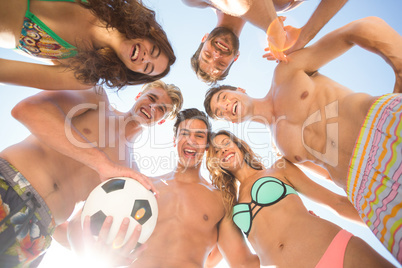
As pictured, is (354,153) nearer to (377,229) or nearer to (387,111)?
(387,111)

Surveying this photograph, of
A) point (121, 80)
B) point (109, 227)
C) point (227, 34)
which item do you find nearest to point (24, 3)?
point (121, 80)

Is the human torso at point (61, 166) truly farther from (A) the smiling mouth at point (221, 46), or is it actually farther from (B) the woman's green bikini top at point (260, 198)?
(A) the smiling mouth at point (221, 46)

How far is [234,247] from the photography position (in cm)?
329

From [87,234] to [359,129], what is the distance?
109 inches

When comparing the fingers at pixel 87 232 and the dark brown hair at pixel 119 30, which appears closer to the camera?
the fingers at pixel 87 232

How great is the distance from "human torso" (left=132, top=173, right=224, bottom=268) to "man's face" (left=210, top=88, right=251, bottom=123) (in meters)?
1.37

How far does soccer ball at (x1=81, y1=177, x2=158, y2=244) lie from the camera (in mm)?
1963

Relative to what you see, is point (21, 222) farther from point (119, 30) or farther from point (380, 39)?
point (380, 39)

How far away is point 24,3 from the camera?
79.4 inches

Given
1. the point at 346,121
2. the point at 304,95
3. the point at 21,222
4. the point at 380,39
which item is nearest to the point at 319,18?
the point at 380,39

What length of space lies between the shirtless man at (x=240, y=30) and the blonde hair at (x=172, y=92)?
57 cm

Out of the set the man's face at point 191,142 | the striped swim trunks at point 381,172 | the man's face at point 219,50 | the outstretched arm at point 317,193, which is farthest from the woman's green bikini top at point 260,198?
the man's face at point 219,50

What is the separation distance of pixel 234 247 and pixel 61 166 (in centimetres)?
264

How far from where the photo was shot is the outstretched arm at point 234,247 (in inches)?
126
